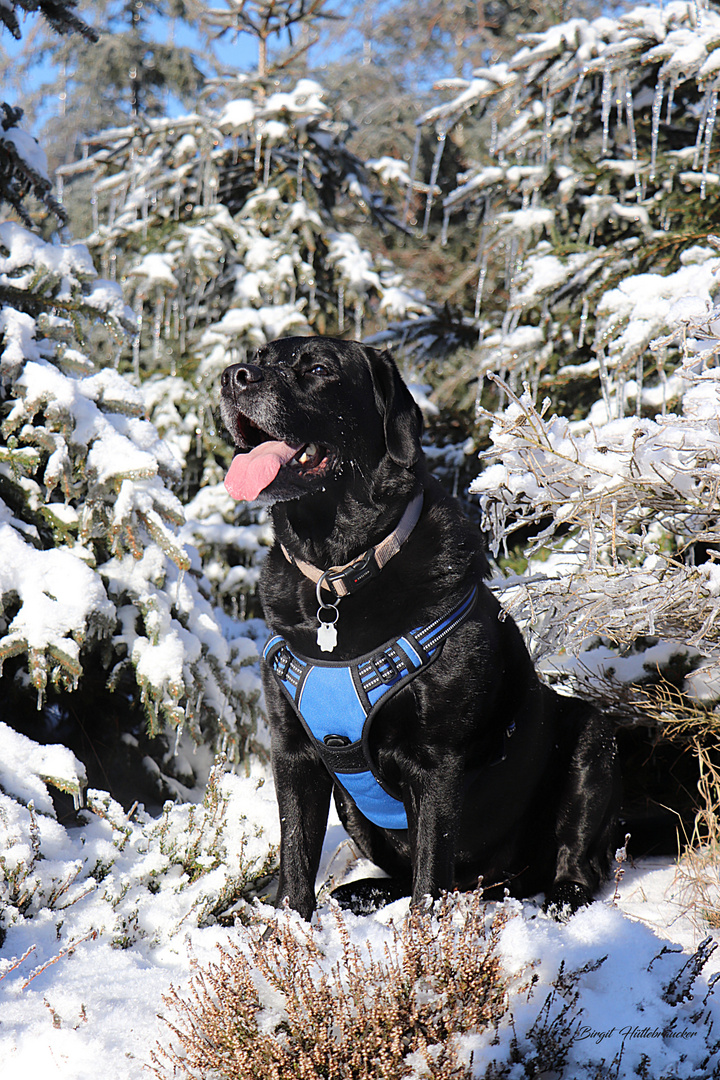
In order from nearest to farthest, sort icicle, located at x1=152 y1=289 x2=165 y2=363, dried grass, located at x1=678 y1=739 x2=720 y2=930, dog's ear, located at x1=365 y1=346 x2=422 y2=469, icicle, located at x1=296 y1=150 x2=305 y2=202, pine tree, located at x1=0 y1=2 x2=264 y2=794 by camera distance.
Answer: dog's ear, located at x1=365 y1=346 x2=422 y2=469 < dried grass, located at x1=678 y1=739 x2=720 y2=930 < pine tree, located at x1=0 y1=2 x2=264 y2=794 < icicle, located at x1=152 y1=289 x2=165 y2=363 < icicle, located at x1=296 y1=150 x2=305 y2=202

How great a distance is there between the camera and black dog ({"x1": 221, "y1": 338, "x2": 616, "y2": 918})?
85.6 inches

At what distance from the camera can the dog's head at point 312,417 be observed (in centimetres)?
229

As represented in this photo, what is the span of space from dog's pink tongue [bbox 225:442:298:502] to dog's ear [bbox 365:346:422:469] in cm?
29

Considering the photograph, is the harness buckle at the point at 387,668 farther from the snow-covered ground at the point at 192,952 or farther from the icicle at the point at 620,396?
the icicle at the point at 620,396

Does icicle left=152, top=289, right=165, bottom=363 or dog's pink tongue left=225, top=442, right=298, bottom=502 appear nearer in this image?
dog's pink tongue left=225, top=442, right=298, bottom=502

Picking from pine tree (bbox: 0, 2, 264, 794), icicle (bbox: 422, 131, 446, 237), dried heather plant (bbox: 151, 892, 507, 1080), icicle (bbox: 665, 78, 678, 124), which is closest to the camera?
dried heather plant (bbox: 151, 892, 507, 1080)

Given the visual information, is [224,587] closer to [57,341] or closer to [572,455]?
[57,341]

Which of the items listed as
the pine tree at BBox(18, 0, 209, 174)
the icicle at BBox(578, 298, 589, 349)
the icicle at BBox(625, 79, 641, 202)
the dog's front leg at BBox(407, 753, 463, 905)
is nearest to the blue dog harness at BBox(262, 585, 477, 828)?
the dog's front leg at BBox(407, 753, 463, 905)

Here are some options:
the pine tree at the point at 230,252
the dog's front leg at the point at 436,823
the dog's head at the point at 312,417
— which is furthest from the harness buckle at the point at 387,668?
the pine tree at the point at 230,252

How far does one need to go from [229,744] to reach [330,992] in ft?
7.56

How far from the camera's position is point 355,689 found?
214 cm

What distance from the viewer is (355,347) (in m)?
2.49

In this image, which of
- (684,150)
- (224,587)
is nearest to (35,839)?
(224,587)

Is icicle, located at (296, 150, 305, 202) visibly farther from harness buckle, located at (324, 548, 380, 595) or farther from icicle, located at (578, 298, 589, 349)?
harness buckle, located at (324, 548, 380, 595)
